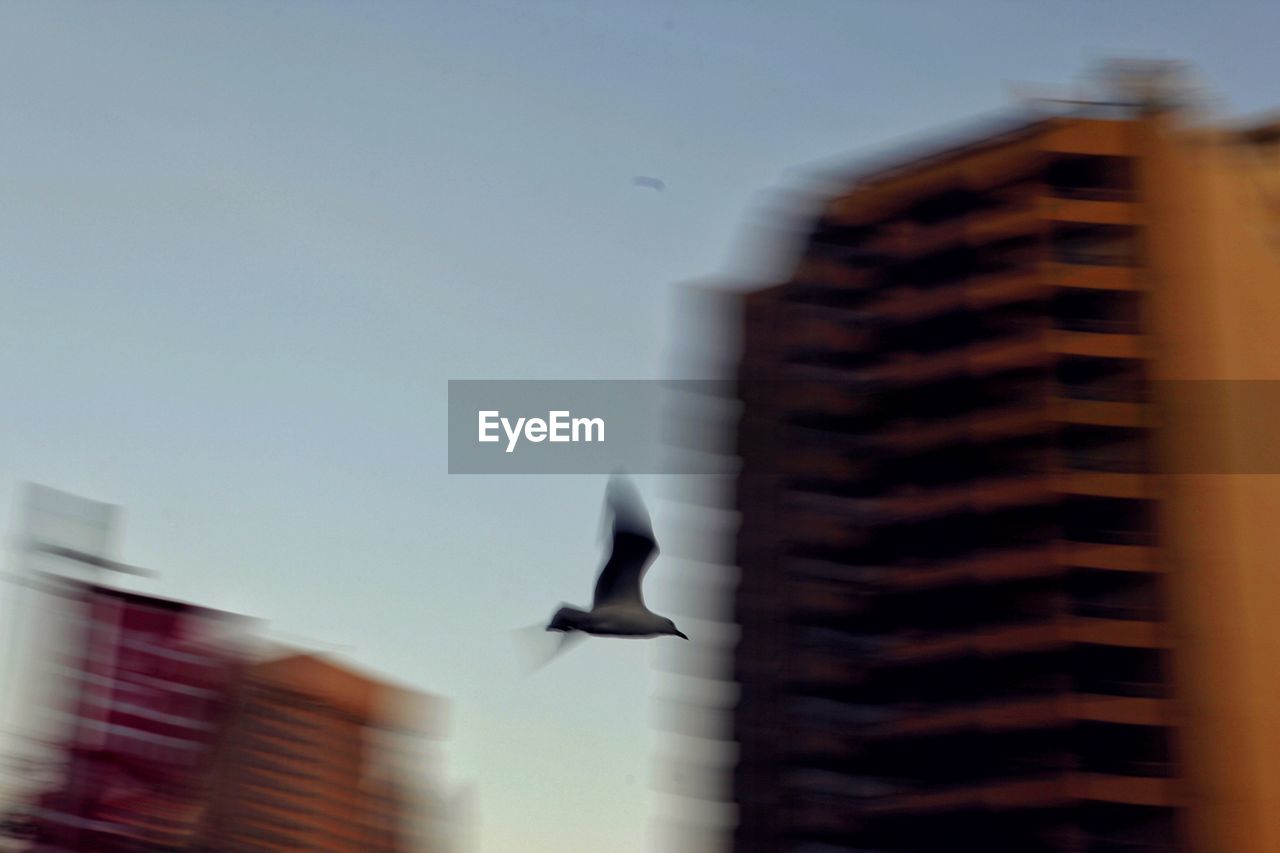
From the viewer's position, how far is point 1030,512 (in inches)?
2032

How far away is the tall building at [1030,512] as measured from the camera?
47.2 m

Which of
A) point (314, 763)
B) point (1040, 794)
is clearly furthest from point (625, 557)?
point (314, 763)

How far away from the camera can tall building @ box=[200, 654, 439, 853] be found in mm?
113312

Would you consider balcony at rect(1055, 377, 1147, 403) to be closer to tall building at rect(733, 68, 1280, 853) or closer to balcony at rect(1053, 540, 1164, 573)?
tall building at rect(733, 68, 1280, 853)

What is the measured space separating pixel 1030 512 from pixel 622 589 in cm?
3442

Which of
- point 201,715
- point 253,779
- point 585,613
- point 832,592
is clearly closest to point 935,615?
point 832,592

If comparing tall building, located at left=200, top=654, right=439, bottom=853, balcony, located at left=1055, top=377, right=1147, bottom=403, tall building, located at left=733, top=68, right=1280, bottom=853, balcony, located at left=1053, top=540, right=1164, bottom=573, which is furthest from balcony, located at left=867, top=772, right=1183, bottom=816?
tall building, located at left=200, top=654, right=439, bottom=853

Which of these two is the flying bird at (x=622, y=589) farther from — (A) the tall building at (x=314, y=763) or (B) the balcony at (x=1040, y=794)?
(A) the tall building at (x=314, y=763)

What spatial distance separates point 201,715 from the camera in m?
46.2

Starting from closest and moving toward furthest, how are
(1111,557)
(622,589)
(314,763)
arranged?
(622,589)
(1111,557)
(314,763)

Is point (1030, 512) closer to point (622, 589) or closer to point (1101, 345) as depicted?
point (1101, 345)

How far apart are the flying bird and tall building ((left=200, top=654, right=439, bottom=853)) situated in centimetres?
9027

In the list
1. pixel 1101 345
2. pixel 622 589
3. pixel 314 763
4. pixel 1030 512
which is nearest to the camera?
pixel 622 589

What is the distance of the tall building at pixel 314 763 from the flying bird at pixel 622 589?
90270mm
